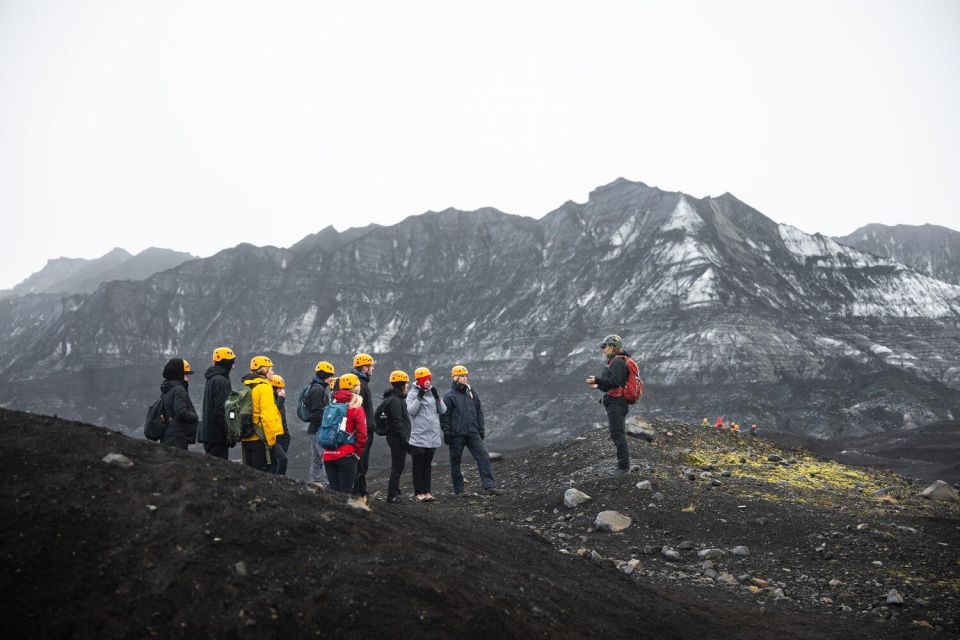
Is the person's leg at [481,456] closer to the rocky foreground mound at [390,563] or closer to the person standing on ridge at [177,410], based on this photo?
the rocky foreground mound at [390,563]

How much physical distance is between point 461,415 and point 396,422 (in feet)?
6.36

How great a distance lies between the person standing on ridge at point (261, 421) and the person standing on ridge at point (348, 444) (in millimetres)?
903

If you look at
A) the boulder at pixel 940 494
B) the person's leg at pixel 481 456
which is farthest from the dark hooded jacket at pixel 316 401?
the boulder at pixel 940 494

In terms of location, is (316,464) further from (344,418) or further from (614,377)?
(614,377)

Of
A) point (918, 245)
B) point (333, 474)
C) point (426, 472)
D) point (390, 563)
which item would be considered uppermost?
point (918, 245)

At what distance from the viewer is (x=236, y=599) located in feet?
13.3

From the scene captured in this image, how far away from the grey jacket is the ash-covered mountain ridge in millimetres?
39829

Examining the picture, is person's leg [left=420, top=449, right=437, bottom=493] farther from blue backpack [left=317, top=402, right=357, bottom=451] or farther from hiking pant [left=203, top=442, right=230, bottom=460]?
hiking pant [left=203, top=442, right=230, bottom=460]

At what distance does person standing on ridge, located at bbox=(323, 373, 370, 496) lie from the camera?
8156mm

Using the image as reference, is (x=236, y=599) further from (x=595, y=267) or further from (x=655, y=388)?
(x=595, y=267)

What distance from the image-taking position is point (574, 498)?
10.9 meters

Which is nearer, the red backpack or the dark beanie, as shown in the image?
the dark beanie

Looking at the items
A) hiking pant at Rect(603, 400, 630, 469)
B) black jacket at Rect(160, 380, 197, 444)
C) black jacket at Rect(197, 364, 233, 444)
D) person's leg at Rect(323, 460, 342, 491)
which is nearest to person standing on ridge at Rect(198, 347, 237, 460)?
black jacket at Rect(197, 364, 233, 444)

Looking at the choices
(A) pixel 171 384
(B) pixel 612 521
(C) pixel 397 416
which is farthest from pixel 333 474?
(B) pixel 612 521
